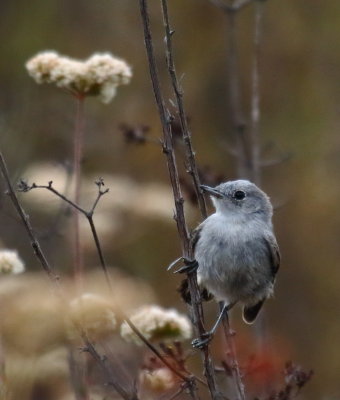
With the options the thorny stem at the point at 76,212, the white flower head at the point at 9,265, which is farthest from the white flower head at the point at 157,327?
the white flower head at the point at 9,265

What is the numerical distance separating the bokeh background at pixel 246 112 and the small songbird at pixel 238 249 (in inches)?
169

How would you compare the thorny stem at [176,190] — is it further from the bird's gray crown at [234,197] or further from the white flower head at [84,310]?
the bird's gray crown at [234,197]

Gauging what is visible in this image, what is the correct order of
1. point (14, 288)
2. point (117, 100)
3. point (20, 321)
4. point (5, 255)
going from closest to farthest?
point (20, 321) < point (14, 288) < point (5, 255) < point (117, 100)

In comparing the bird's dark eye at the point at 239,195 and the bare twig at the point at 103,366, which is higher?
the bird's dark eye at the point at 239,195

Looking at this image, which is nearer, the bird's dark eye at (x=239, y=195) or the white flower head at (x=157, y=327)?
the white flower head at (x=157, y=327)

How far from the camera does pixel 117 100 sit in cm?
1225

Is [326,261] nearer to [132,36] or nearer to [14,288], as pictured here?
[132,36]

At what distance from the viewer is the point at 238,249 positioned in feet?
18.9

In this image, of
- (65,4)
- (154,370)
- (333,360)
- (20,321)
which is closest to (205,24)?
(65,4)

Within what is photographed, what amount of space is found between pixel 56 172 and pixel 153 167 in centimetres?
587

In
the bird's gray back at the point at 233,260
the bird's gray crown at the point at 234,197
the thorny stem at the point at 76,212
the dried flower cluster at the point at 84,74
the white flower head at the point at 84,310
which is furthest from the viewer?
the bird's gray crown at the point at 234,197

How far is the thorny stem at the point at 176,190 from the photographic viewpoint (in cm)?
379

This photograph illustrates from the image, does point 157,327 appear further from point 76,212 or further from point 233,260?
point 233,260

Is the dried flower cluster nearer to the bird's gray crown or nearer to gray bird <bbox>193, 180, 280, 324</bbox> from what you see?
gray bird <bbox>193, 180, 280, 324</bbox>
